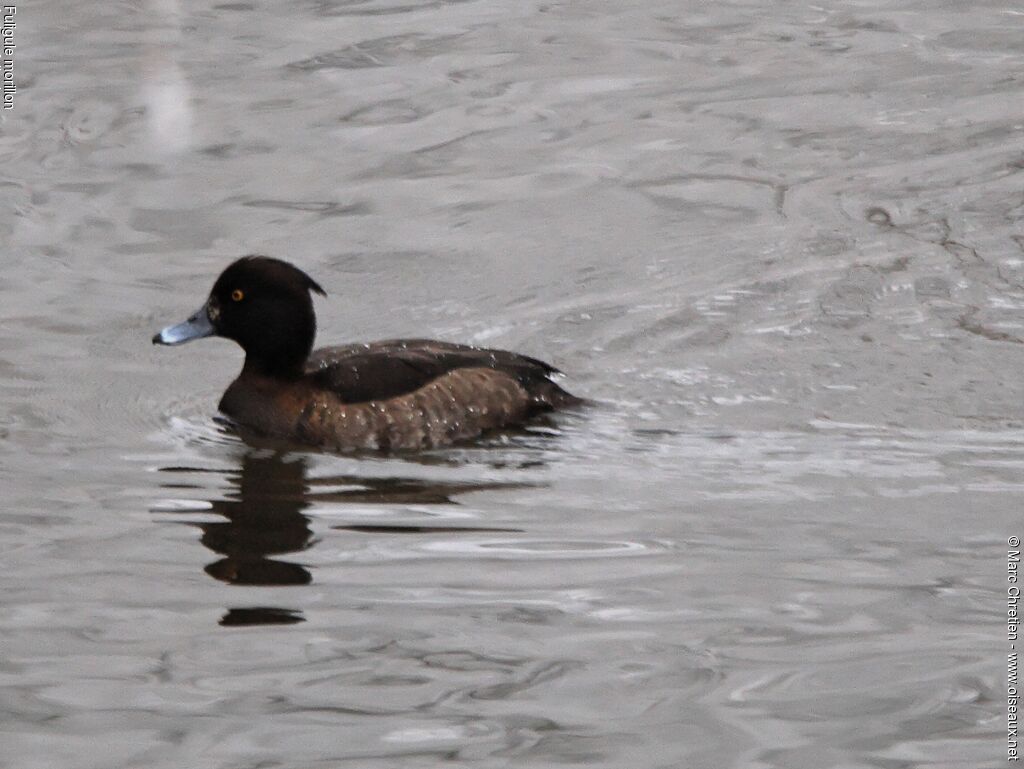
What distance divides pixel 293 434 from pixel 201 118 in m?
6.28

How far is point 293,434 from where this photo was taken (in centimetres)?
898

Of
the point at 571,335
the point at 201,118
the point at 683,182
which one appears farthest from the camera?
the point at 201,118

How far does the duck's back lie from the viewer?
896cm

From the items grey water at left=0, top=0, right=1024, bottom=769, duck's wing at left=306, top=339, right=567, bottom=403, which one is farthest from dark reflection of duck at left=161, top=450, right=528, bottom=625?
duck's wing at left=306, top=339, right=567, bottom=403

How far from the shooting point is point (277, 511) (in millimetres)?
7996

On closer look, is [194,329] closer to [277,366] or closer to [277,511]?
[277,366]

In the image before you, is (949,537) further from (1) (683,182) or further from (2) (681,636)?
(1) (683,182)

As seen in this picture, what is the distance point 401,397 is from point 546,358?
1538 millimetres

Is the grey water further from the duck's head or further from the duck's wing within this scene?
the duck's head

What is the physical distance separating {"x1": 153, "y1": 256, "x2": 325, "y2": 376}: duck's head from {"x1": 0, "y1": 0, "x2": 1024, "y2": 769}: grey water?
0.44 m

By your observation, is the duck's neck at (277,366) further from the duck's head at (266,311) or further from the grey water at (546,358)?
the grey water at (546,358)

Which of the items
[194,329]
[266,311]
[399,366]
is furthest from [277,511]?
[194,329]

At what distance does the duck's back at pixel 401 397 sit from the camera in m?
8.96

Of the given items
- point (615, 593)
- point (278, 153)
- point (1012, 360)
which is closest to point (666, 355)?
point (1012, 360)
